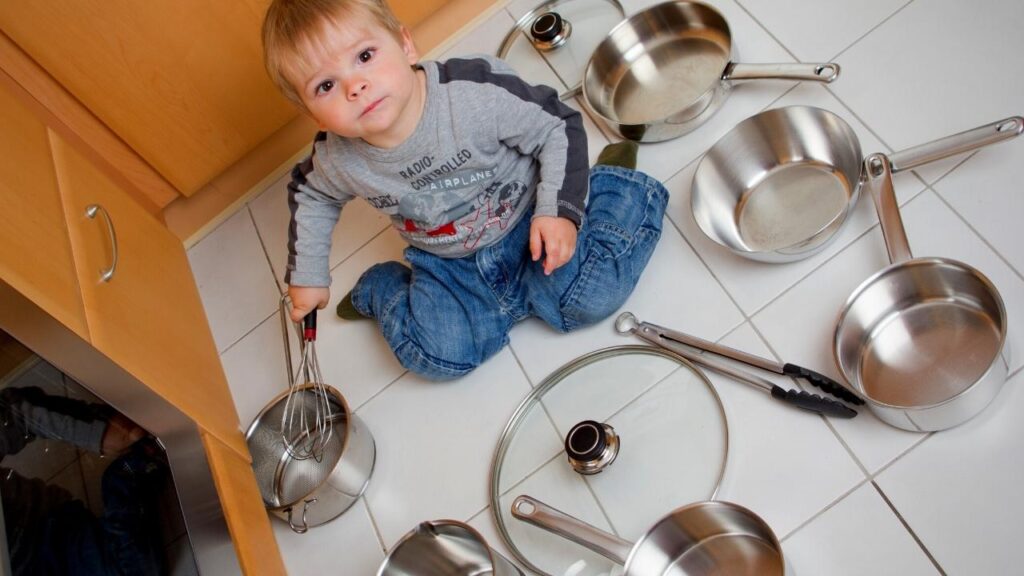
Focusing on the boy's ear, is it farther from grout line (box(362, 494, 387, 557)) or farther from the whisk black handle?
grout line (box(362, 494, 387, 557))

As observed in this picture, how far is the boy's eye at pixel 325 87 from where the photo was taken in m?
0.86

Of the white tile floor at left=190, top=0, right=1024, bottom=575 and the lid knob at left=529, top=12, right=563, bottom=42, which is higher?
the lid knob at left=529, top=12, right=563, bottom=42

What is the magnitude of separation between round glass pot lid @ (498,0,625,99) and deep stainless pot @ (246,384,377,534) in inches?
22.2

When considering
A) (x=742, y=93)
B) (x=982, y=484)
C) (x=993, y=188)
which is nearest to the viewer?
(x=982, y=484)

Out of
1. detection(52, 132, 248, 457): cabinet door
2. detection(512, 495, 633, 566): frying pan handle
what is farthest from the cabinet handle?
detection(512, 495, 633, 566): frying pan handle

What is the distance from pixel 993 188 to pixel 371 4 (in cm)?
69

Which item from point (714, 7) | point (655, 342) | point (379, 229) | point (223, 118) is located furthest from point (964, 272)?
point (223, 118)

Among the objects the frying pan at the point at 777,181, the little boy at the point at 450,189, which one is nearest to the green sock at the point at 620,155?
the little boy at the point at 450,189

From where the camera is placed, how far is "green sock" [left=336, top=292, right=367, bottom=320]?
1205mm

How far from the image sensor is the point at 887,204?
0.92 metres

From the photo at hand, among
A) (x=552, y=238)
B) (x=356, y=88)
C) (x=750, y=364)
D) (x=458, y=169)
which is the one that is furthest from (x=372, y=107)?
(x=750, y=364)

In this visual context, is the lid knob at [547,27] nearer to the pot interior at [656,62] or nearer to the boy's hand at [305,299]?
the pot interior at [656,62]

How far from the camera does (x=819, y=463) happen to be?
0.87 m

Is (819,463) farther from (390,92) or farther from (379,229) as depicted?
(379,229)
